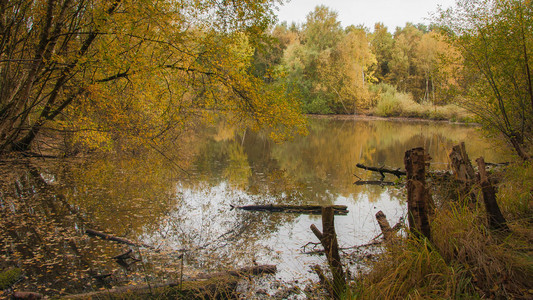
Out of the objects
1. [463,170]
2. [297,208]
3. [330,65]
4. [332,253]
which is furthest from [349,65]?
[332,253]

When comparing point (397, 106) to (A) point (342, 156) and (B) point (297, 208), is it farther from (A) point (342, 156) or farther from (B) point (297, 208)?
(B) point (297, 208)

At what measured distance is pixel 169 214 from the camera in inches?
283

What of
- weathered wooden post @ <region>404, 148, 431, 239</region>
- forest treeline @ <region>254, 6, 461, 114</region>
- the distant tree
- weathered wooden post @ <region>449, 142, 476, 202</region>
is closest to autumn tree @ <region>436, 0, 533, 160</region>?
weathered wooden post @ <region>449, 142, 476, 202</region>

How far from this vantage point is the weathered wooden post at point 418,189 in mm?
3879

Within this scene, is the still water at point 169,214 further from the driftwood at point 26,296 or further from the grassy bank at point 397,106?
the grassy bank at point 397,106

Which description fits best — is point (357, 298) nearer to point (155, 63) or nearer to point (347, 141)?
point (155, 63)

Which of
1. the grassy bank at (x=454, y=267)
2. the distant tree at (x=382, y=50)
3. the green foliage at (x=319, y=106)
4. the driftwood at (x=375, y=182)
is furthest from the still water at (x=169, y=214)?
the distant tree at (x=382, y=50)

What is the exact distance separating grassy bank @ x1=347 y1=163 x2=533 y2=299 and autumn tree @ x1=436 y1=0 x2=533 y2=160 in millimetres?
4508

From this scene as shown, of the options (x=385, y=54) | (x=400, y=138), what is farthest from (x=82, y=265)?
(x=385, y=54)

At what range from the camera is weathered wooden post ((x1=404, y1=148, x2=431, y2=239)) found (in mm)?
3879

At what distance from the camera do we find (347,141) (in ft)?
69.2

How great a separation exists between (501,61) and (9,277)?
9.98 metres

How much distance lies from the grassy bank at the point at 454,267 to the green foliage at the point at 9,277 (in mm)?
3869

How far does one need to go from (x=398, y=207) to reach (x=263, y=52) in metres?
4.78
